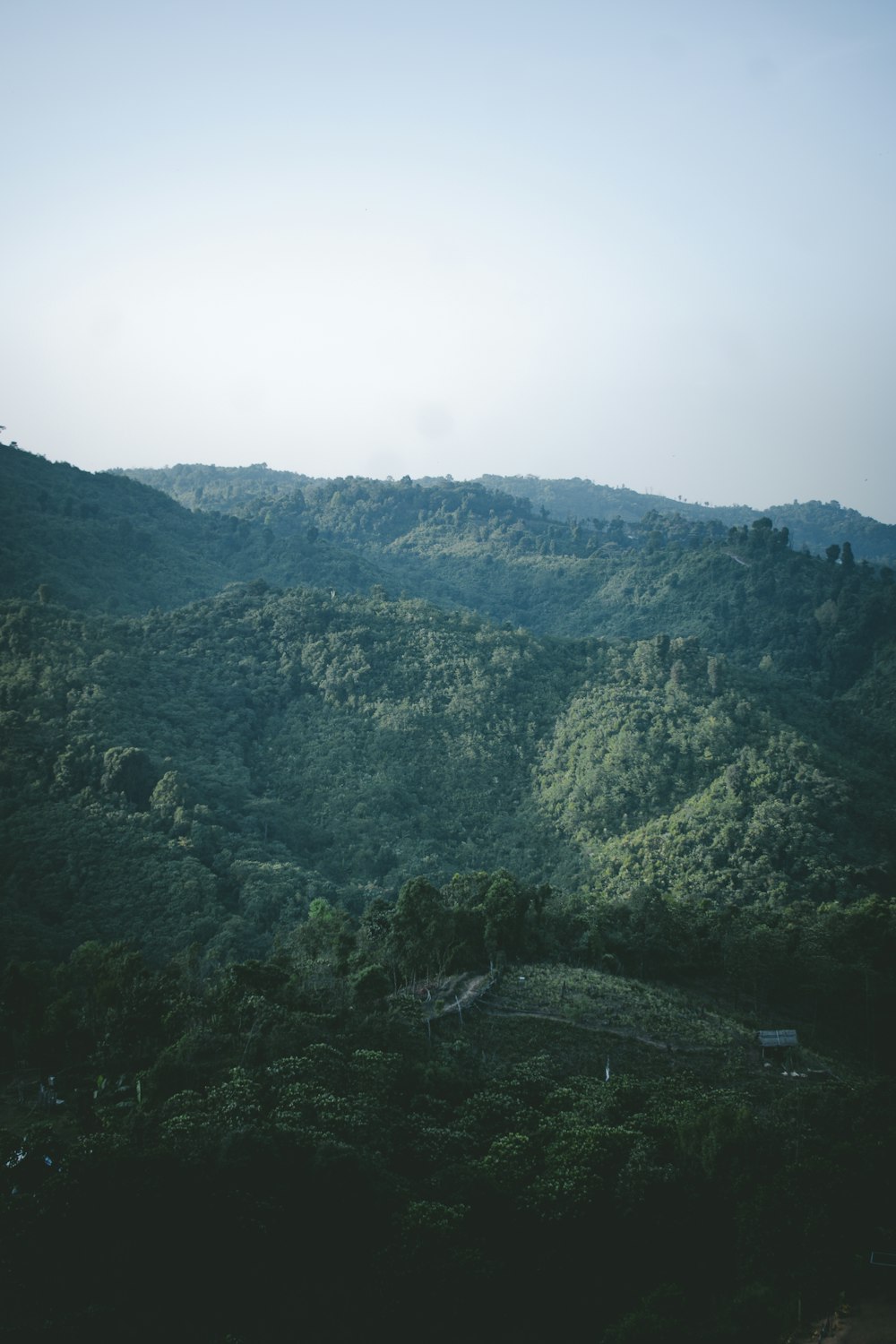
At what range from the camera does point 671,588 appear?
90.6m

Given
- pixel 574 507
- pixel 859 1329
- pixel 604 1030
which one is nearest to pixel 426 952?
pixel 604 1030

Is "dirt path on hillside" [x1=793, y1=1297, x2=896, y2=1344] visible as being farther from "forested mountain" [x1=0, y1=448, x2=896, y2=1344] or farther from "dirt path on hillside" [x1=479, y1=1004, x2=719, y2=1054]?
"dirt path on hillside" [x1=479, y1=1004, x2=719, y2=1054]

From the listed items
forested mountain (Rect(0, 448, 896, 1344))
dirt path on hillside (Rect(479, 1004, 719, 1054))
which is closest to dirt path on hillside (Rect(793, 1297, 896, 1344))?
forested mountain (Rect(0, 448, 896, 1344))

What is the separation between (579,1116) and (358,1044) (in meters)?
5.62

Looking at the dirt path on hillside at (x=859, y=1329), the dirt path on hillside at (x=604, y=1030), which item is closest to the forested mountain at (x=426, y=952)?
the dirt path on hillside at (x=604, y=1030)

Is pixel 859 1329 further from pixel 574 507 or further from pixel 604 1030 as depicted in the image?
pixel 574 507

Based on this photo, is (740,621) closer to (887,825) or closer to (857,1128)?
(887,825)

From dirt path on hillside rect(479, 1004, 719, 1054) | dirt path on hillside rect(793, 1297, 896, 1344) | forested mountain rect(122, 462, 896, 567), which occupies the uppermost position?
forested mountain rect(122, 462, 896, 567)

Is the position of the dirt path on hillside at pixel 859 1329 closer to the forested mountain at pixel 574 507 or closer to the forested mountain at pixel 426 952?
the forested mountain at pixel 426 952

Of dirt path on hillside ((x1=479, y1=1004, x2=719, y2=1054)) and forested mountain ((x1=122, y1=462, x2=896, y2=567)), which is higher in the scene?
forested mountain ((x1=122, y1=462, x2=896, y2=567))

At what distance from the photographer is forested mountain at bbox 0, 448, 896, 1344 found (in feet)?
48.2

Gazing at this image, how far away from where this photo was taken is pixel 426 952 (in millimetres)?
28516

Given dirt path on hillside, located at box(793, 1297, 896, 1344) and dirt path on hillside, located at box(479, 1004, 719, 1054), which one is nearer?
dirt path on hillside, located at box(793, 1297, 896, 1344)

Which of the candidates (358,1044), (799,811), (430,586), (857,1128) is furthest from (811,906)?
(430,586)
